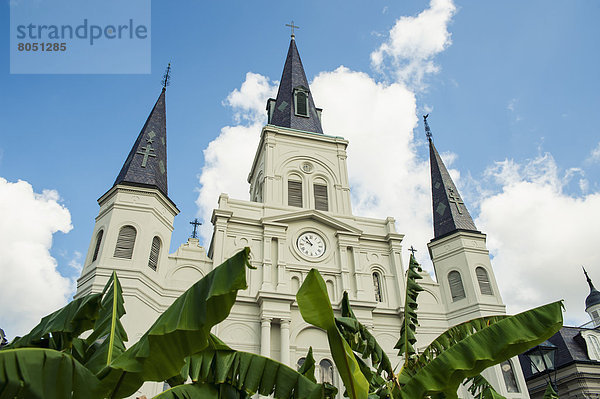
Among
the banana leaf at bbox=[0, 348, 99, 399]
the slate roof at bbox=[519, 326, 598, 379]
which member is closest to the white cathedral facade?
the slate roof at bbox=[519, 326, 598, 379]

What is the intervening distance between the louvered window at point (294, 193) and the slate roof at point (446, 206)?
7.46m

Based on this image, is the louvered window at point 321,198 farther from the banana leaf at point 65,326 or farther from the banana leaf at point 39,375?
the banana leaf at point 39,375

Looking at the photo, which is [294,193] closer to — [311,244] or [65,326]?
[311,244]

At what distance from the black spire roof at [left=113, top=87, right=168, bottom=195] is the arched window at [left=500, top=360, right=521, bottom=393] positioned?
17.0 meters

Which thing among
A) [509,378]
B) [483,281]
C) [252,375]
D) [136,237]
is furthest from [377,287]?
[252,375]

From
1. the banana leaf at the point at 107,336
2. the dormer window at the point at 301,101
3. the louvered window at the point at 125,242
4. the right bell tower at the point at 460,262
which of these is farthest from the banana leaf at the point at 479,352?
the dormer window at the point at 301,101

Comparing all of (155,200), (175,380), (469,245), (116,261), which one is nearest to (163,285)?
(116,261)

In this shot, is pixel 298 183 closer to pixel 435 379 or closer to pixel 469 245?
pixel 469 245

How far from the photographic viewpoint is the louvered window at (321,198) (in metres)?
23.9

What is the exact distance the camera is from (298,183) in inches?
958

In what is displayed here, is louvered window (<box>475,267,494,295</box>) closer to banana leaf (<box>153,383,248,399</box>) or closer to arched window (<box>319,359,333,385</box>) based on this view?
arched window (<box>319,359,333,385</box>)

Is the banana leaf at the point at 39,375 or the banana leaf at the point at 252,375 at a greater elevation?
the banana leaf at the point at 252,375

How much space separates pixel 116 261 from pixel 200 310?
14528 mm

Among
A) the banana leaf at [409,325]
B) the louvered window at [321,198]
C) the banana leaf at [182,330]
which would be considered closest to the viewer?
the banana leaf at [182,330]
